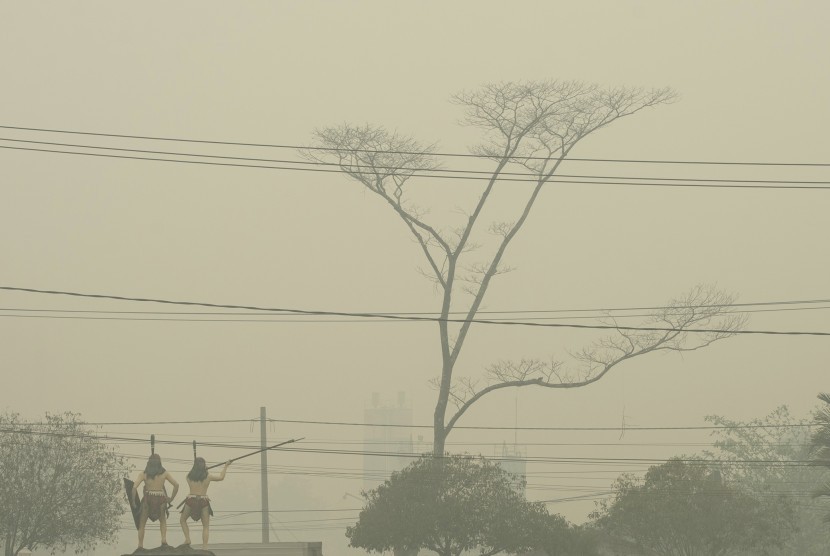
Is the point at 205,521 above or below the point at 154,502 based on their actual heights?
below

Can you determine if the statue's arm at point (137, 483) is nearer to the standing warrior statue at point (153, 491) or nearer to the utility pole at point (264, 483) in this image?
the standing warrior statue at point (153, 491)

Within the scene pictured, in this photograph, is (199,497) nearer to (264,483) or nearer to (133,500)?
(133,500)

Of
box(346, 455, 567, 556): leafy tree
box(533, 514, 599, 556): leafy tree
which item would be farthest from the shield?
box(533, 514, 599, 556): leafy tree

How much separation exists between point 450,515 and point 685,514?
973 cm

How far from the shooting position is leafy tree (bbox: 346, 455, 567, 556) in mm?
45688

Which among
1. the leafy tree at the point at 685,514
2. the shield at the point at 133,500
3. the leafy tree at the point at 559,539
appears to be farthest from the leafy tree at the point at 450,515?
the shield at the point at 133,500

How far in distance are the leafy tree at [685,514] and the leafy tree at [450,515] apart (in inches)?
203

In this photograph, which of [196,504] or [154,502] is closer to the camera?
[154,502]

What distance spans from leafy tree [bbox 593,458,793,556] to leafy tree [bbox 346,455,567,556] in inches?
203

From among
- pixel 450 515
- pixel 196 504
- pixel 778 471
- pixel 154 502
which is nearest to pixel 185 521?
pixel 196 504

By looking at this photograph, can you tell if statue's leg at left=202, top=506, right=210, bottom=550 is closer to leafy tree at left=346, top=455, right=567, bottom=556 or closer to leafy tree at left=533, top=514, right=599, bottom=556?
leafy tree at left=346, top=455, right=567, bottom=556

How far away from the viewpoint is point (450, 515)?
45.7 metres

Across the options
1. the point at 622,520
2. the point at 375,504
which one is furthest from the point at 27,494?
the point at 622,520

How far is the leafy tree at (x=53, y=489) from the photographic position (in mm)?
52625
